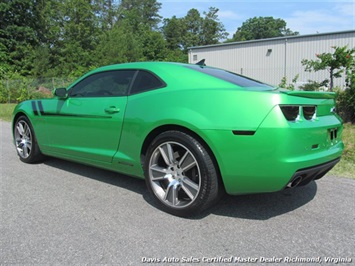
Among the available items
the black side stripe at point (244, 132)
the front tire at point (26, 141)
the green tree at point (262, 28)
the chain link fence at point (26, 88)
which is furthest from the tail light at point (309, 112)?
the green tree at point (262, 28)

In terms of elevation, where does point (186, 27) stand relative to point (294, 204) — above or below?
above

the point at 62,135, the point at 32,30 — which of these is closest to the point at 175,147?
the point at 62,135

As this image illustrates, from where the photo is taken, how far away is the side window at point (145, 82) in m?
3.42

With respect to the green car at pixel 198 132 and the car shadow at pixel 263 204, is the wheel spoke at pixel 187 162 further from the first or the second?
the car shadow at pixel 263 204

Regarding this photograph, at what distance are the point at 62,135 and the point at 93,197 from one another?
3.63 feet

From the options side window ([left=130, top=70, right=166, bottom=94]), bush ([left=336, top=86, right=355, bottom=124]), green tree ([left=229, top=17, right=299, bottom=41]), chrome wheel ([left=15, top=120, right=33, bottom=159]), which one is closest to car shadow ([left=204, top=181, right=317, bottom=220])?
side window ([left=130, top=70, right=166, bottom=94])

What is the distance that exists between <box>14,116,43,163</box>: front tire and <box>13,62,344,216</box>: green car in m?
1.13

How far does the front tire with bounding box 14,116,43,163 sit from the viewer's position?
16.3 feet

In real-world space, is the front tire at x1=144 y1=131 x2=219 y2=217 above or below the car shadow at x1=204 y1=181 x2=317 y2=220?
above

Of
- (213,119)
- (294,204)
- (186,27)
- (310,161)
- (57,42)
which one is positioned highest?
(186,27)

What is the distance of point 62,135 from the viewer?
436 centimetres

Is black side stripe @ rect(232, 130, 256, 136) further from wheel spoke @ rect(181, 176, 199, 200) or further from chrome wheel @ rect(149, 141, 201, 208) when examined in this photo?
wheel spoke @ rect(181, 176, 199, 200)

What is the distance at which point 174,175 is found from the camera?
3.21 metres

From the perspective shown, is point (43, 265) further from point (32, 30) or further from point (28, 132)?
point (32, 30)
